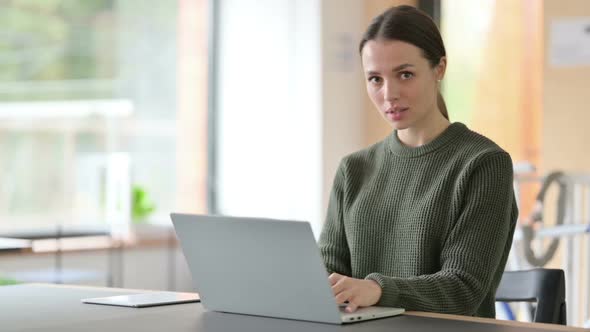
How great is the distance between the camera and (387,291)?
64.3 inches

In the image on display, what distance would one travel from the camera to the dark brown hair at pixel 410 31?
6.20ft

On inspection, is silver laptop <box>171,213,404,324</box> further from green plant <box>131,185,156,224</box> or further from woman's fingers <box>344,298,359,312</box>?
green plant <box>131,185,156,224</box>

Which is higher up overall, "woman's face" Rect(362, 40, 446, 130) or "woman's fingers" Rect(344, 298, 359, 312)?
"woman's face" Rect(362, 40, 446, 130)

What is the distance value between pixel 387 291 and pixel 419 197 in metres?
0.34

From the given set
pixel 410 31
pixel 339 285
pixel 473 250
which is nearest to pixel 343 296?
pixel 339 285

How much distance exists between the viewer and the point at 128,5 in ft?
17.5

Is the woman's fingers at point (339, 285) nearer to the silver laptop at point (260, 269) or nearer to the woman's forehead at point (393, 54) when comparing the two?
the silver laptop at point (260, 269)

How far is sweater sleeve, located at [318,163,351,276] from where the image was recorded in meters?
2.06

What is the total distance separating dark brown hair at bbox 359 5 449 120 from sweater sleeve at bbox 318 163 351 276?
33cm

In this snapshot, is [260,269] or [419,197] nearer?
[260,269]

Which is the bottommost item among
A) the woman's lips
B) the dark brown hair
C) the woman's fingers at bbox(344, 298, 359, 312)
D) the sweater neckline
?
the woman's fingers at bbox(344, 298, 359, 312)

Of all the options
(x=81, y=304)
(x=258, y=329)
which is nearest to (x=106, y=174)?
(x=81, y=304)

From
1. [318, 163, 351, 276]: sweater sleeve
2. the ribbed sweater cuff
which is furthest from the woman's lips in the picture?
the ribbed sweater cuff

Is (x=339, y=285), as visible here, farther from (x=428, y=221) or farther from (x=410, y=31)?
(x=410, y=31)
